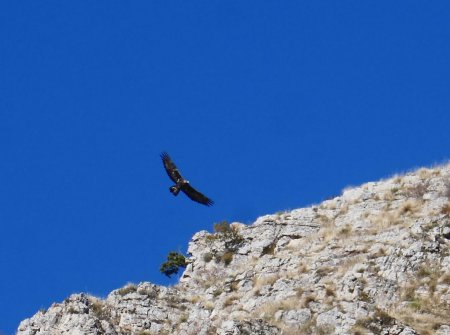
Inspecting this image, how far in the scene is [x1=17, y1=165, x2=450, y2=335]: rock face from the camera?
131ft

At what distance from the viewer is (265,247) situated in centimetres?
4850

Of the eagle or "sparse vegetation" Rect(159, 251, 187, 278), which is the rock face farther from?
the eagle

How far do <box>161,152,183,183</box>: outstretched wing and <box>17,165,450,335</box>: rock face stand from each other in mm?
4295

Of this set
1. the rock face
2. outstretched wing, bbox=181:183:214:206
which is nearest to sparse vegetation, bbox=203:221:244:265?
the rock face

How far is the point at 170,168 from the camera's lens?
44969mm

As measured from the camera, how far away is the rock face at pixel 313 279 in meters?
40.0

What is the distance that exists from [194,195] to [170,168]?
4.38 ft

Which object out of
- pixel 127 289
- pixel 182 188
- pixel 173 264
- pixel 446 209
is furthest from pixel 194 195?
pixel 446 209

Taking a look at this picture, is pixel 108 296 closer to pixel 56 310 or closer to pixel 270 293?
pixel 56 310

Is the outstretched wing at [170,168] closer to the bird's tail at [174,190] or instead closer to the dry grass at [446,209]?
the bird's tail at [174,190]

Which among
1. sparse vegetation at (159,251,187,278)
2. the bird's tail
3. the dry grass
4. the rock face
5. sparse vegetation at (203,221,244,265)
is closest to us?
the rock face

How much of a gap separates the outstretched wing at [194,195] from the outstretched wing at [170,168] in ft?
1.42

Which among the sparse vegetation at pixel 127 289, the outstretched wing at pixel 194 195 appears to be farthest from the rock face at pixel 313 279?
the outstretched wing at pixel 194 195

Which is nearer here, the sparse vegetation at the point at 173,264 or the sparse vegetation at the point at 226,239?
the sparse vegetation at the point at 226,239
